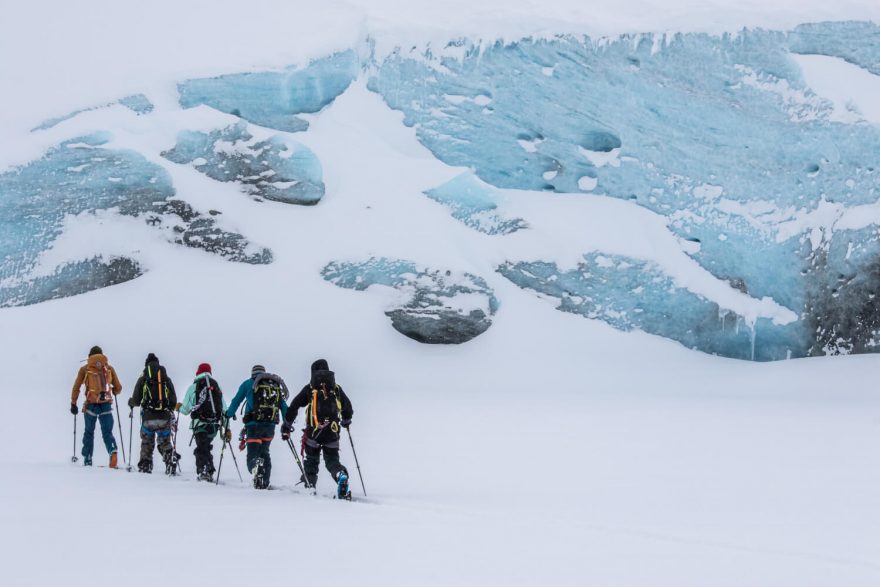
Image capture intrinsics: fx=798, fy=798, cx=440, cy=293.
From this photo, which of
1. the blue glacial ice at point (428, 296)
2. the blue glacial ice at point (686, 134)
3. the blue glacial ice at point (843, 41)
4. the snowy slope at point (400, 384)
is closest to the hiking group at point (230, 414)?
the snowy slope at point (400, 384)

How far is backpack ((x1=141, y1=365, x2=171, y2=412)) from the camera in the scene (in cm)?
948

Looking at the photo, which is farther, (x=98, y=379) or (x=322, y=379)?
(x=98, y=379)

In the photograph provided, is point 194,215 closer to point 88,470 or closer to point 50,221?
point 50,221

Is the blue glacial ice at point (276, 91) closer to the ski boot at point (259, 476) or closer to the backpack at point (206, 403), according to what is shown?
the backpack at point (206, 403)

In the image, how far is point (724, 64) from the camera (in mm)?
21969

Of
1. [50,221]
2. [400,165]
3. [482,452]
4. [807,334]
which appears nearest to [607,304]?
[807,334]

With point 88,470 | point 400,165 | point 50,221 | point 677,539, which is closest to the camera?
point 677,539

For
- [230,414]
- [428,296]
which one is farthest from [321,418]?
[428,296]

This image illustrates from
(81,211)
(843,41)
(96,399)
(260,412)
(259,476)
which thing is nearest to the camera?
(259,476)

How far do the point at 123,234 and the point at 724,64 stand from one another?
16.8 m

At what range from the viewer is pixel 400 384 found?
1873 centimetres

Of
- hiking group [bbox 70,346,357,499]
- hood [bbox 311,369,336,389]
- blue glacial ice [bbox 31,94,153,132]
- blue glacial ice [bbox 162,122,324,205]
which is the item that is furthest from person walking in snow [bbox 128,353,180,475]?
blue glacial ice [bbox 31,94,153,132]

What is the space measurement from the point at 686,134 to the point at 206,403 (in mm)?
17379

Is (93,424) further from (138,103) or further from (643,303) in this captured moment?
(643,303)
